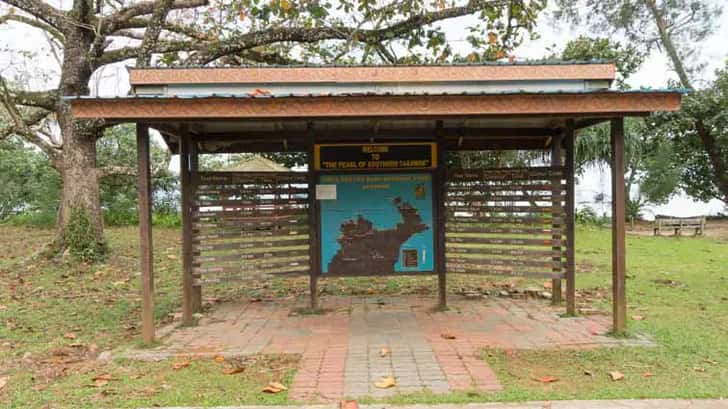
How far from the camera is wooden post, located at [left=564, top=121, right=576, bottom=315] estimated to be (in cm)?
639

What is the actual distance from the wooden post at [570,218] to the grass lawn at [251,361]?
0.73 metres

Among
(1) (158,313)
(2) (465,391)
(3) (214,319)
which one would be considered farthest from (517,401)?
(1) (158,313)

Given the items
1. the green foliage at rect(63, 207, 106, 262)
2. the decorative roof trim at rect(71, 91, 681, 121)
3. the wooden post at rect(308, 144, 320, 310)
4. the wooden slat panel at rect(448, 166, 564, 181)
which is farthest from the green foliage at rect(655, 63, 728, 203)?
the green foliage at rect(63, 207, 106, 262)

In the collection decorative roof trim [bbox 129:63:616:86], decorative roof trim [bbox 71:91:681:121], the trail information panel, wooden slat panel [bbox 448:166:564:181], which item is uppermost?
decorative roof trim [bbox 129:63:616:86]

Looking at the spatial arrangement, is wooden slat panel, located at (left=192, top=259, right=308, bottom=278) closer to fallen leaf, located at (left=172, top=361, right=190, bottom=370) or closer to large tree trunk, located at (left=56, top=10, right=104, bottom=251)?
fallen leaf, located at (left=172, top=361, right=190, bottom=370)

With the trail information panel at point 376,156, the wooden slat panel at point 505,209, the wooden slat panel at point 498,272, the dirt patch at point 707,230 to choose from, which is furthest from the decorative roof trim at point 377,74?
the dirt patch at point 707,230

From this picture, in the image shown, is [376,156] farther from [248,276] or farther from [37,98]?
[37,98]

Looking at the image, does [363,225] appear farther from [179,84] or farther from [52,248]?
[52,248]

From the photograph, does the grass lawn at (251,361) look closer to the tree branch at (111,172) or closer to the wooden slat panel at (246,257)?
the wooden slat panel at (246,257)

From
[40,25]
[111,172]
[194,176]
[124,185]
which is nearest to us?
[194,176]

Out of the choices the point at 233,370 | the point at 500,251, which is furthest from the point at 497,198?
the point at 233,370

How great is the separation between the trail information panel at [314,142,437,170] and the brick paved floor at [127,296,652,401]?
73.6 inches

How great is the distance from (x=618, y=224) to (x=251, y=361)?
12.9 feet

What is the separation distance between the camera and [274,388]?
160 inches
